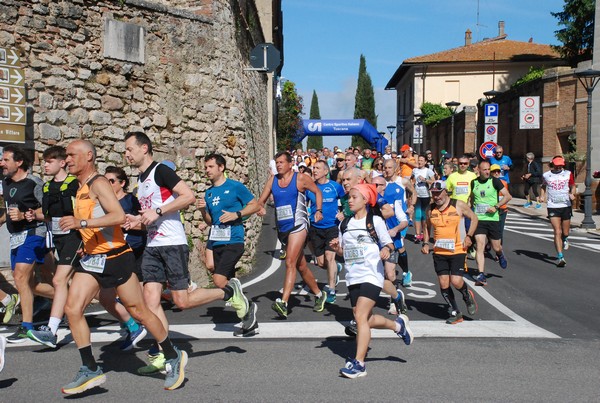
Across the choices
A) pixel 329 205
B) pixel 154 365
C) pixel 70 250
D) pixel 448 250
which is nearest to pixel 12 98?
pixel 70 250

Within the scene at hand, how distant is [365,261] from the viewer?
595 cm

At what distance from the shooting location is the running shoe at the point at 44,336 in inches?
245

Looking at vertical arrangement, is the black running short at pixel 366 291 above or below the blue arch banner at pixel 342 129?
→ below

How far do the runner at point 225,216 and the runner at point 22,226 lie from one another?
1.84 metres

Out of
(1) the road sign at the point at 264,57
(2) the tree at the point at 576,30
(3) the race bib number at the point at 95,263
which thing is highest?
(2) the tree at the point at 576,30

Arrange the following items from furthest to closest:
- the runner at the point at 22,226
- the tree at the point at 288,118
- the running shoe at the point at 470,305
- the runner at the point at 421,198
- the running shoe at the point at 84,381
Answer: the tree at the point at 288,118
the runner at the point at 421,198
the running shoe at the point at 470,305
the runner at the point at 22,226
the running shoe at the point at 84,381

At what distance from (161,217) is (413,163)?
12241 millimetres

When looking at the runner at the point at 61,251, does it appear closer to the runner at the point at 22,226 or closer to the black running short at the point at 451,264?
the runner at the point at 22,226

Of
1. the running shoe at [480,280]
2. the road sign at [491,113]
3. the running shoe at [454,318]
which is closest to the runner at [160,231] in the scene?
the running shoe at [454,318]

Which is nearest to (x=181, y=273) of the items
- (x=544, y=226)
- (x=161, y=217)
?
(x=161, y=217)

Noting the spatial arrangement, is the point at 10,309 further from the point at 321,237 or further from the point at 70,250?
the point at 321,237

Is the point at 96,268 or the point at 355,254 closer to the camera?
the point at 96,268

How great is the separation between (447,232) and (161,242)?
372cm

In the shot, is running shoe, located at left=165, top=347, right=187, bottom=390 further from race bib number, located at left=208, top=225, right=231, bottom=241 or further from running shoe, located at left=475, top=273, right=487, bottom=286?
running shoe, located at left=475, top=273, right=487, bottom=286
